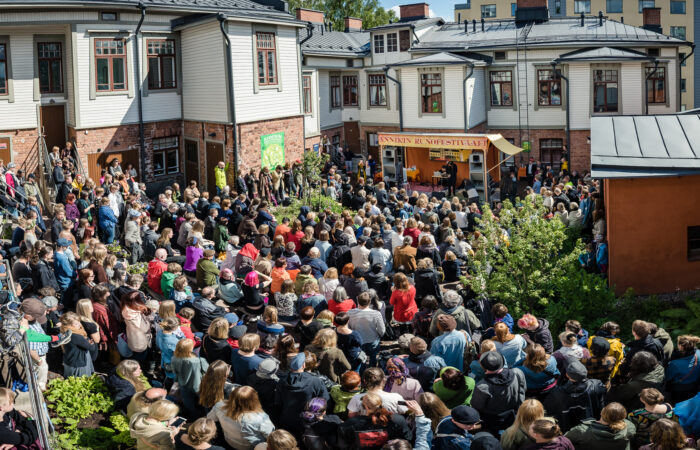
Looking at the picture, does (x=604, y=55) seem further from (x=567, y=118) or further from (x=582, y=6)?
(x=582, y=6)

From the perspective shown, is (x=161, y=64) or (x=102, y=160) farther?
(x=161, y=64)

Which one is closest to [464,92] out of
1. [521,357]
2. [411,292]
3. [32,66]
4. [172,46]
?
[172,46]

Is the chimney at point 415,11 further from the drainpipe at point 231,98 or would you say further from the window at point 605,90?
the drainpipe at point 231,98

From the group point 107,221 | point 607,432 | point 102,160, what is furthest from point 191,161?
point 607,432

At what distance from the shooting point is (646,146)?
1434 cm

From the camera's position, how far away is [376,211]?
60.3 feet

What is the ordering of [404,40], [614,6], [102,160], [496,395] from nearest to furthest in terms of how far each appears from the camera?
[496,395], [102,160], [404,40], [614,6]

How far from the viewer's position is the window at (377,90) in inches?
1523

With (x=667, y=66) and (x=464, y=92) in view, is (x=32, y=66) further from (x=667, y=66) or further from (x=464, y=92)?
(x=667, y=66)

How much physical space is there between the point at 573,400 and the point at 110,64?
21549 mm

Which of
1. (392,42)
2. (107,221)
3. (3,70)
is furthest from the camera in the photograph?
(392,42)

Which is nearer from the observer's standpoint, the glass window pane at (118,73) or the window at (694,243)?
the window at (694,243)

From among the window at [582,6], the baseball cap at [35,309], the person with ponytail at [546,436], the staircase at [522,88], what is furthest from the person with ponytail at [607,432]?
the window at [582,6]

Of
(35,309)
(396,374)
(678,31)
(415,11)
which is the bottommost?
(396,374)
